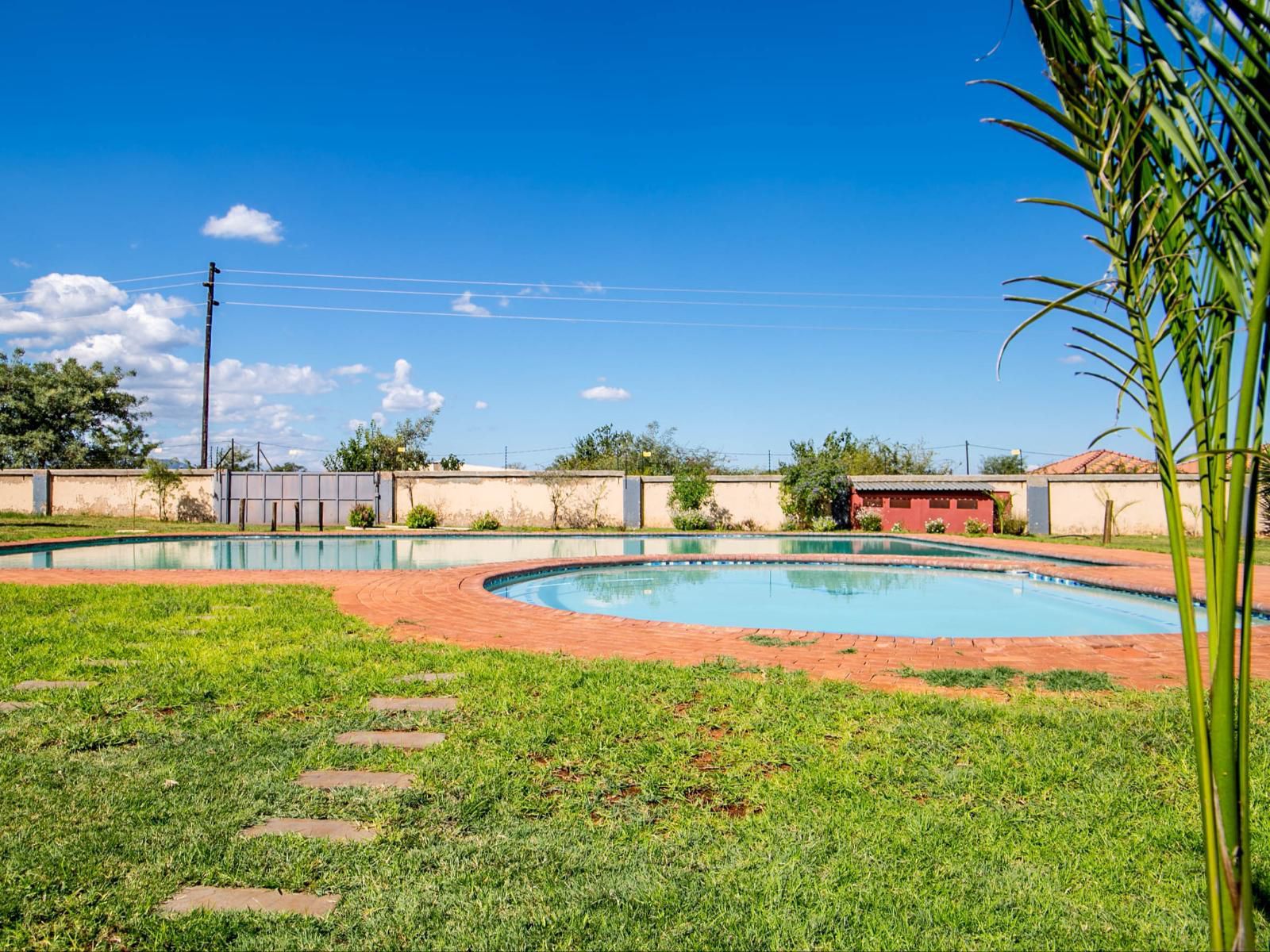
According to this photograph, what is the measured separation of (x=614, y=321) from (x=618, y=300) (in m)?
1.15

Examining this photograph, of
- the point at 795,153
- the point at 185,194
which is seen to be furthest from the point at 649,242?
the point at 185,194

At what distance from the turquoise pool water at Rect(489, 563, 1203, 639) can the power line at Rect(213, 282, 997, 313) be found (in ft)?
68.6

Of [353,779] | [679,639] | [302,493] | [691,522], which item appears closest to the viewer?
[353,779]

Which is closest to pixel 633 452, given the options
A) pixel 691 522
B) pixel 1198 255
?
pixel 691 522

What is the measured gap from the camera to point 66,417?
33.9 metres

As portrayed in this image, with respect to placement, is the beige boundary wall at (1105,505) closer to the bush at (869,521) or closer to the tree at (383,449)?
the bush at (869,521)

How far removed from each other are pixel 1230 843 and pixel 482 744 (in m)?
2.77

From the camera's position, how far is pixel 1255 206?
135 centimetres

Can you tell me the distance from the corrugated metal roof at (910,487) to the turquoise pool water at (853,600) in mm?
11423

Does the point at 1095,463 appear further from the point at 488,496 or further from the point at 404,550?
the point at 404,550

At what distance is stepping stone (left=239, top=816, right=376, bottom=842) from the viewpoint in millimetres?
2604

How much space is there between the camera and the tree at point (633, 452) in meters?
40.2

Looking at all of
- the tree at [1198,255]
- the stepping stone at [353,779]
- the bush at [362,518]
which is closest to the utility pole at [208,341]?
the bush at [362,518]

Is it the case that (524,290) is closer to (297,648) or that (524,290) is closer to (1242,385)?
(297,648)
